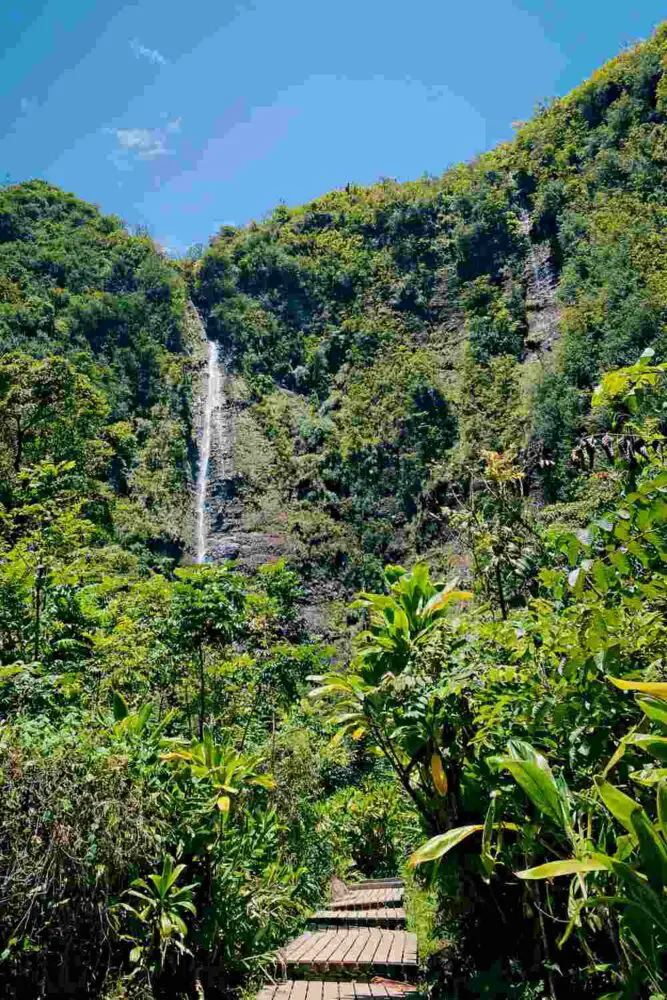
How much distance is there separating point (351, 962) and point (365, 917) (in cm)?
156

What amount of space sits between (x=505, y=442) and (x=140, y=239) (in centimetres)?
2996

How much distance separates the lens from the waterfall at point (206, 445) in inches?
1264

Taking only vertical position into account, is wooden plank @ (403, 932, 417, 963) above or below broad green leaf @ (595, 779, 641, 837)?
below

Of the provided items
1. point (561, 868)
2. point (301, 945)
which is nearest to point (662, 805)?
point (561, 868)

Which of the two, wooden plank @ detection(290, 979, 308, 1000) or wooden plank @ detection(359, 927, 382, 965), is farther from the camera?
wooden plank @ detection(359, 927, 382, 965)

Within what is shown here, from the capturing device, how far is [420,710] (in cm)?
316

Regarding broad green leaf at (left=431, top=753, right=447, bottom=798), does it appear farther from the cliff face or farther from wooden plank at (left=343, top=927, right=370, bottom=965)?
the cliff face

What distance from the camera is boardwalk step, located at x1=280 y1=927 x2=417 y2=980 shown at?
3.92 metres

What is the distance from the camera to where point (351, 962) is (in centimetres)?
396

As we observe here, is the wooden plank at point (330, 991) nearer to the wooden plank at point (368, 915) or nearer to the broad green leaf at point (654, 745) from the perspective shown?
the wooden plank at point (368, 915)

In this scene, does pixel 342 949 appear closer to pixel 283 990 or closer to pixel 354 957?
pixel 354 957

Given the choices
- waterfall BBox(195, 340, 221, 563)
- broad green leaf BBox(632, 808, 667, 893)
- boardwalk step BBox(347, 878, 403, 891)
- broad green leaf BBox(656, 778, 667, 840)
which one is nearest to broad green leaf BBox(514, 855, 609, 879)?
broad green leaf BBox(632, 808, 667, 893)

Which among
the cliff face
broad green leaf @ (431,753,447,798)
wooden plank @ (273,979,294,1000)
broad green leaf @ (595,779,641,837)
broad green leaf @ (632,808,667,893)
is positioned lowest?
wooden plank @ (273,979,294,1000)

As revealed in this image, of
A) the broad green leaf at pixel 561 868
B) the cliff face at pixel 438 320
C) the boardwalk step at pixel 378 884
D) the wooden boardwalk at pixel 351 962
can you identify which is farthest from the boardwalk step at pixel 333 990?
the cliff face at pixel 438 320
